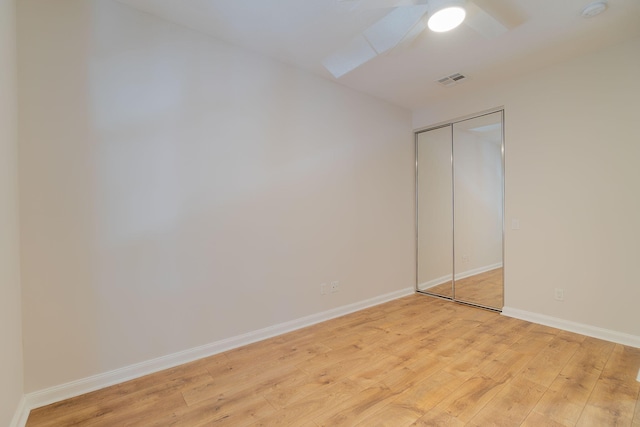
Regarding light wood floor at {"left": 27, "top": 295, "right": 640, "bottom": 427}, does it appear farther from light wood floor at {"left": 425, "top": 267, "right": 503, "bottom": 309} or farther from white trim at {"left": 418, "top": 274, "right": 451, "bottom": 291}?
white trim at {"left": 418, "top": 274, "right": 451, "bottom": 291}

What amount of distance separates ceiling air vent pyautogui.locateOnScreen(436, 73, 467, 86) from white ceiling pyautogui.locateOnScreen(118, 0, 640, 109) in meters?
0.08

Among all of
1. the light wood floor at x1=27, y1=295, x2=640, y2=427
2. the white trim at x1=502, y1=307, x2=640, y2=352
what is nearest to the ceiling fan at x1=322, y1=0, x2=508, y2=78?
the light wood floor at x1=27, y1=295, x2=640, y2=427

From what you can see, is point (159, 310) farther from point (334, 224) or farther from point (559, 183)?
point (559, 183)

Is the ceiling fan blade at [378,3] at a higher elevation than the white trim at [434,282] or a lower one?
higher

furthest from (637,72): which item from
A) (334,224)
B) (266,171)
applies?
(266,171)

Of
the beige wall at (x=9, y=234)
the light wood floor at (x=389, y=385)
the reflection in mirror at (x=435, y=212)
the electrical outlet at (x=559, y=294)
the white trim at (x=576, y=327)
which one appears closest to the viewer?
the beige wall at (x=9, y=234)

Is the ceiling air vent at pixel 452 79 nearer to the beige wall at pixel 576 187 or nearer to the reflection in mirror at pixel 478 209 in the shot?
the beige wall at pixel 576 187

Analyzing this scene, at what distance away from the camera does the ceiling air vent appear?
3.06 meters

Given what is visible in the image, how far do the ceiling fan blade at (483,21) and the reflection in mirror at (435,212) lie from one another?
1.87m

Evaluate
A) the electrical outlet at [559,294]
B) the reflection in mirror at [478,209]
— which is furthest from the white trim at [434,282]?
the electrical outlet at [559,294]

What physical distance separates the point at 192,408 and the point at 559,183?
12.1 ft

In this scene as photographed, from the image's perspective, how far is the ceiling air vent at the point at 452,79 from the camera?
120 inches

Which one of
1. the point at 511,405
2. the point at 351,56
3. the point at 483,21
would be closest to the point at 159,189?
the point at 351,56

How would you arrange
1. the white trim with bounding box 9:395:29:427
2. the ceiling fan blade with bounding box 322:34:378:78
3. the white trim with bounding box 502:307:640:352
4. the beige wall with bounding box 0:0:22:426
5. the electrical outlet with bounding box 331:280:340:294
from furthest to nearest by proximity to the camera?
1. the electrical outlet with bounding box 331:280:340:294
2. the white trim with bounding box 502:307:640:352
3. the ceiling fan blade with bounding box 322:34:378:78
4. the white trim with bounding box 9:395:29:427
5. the beige wall with bounding box 0:0:22:426
